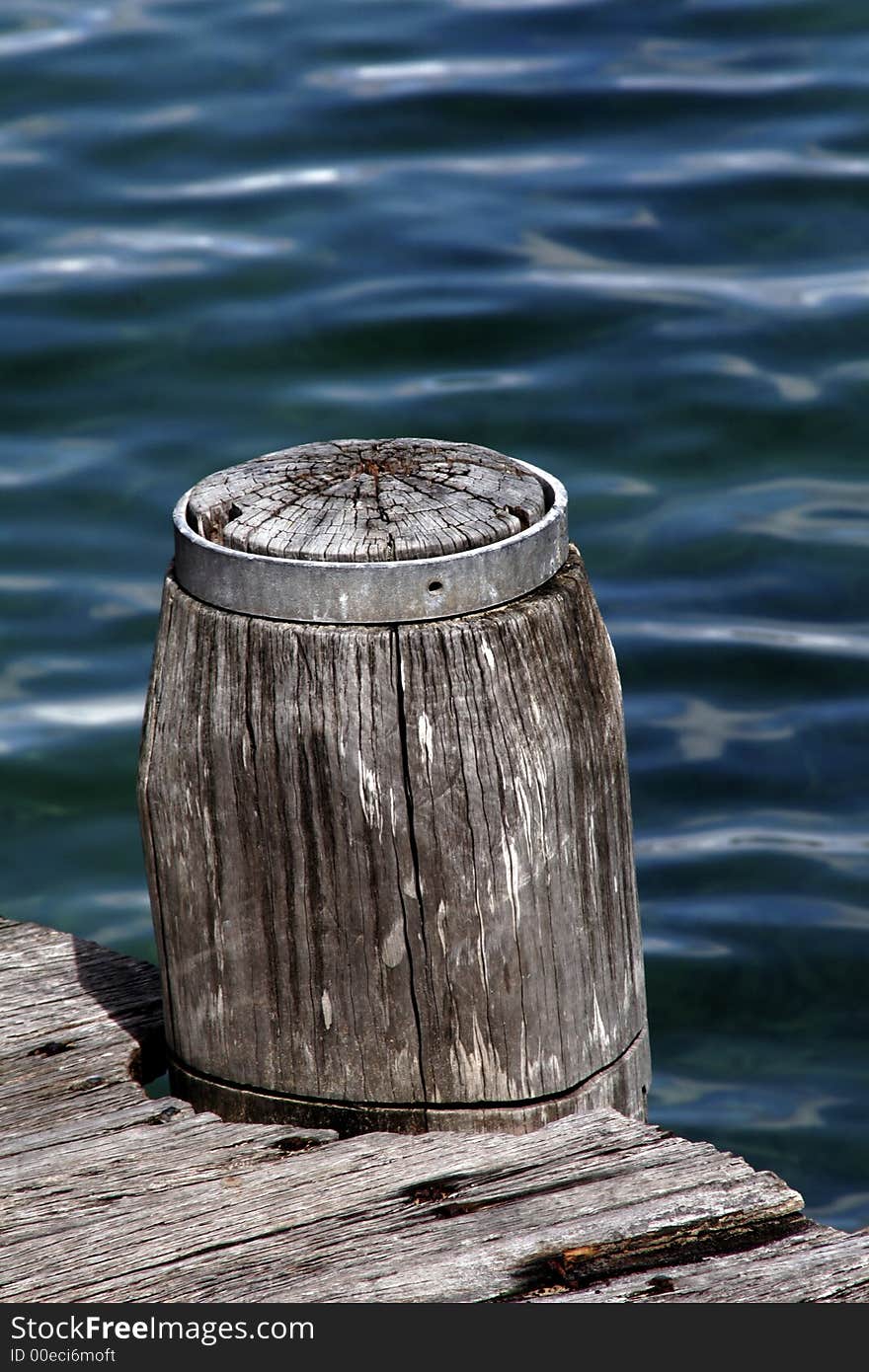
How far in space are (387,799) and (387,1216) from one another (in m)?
0.56

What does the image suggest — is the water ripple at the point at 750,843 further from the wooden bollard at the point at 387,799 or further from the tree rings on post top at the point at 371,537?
the tree rings on post top at the point at 371,537

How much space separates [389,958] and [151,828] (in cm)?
40

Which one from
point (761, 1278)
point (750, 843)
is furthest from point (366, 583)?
point (750, 843)

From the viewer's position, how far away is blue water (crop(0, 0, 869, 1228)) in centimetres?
551

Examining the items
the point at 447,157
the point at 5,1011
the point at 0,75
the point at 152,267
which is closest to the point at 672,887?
the point at 5,1011

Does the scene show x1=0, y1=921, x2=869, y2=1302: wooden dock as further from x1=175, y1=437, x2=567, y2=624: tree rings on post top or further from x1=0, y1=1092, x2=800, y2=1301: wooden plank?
x1=175, y1=437, x2=567, y2=624: tree rings on post top

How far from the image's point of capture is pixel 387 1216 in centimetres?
249

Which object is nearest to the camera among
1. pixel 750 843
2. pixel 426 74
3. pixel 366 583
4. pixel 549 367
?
pixel 366 583

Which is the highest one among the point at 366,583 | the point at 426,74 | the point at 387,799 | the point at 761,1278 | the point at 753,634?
the point at 426,74

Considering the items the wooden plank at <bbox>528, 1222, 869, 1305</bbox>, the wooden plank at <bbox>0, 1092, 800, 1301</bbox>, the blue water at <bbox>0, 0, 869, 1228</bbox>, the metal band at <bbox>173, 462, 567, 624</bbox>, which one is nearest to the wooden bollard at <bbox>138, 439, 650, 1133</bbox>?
the metal band at <bbox>173, 462, 567, 624</bbox>

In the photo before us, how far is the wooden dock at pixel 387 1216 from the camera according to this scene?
2.36m

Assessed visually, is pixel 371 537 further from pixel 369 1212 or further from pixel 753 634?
pixel 753 634
